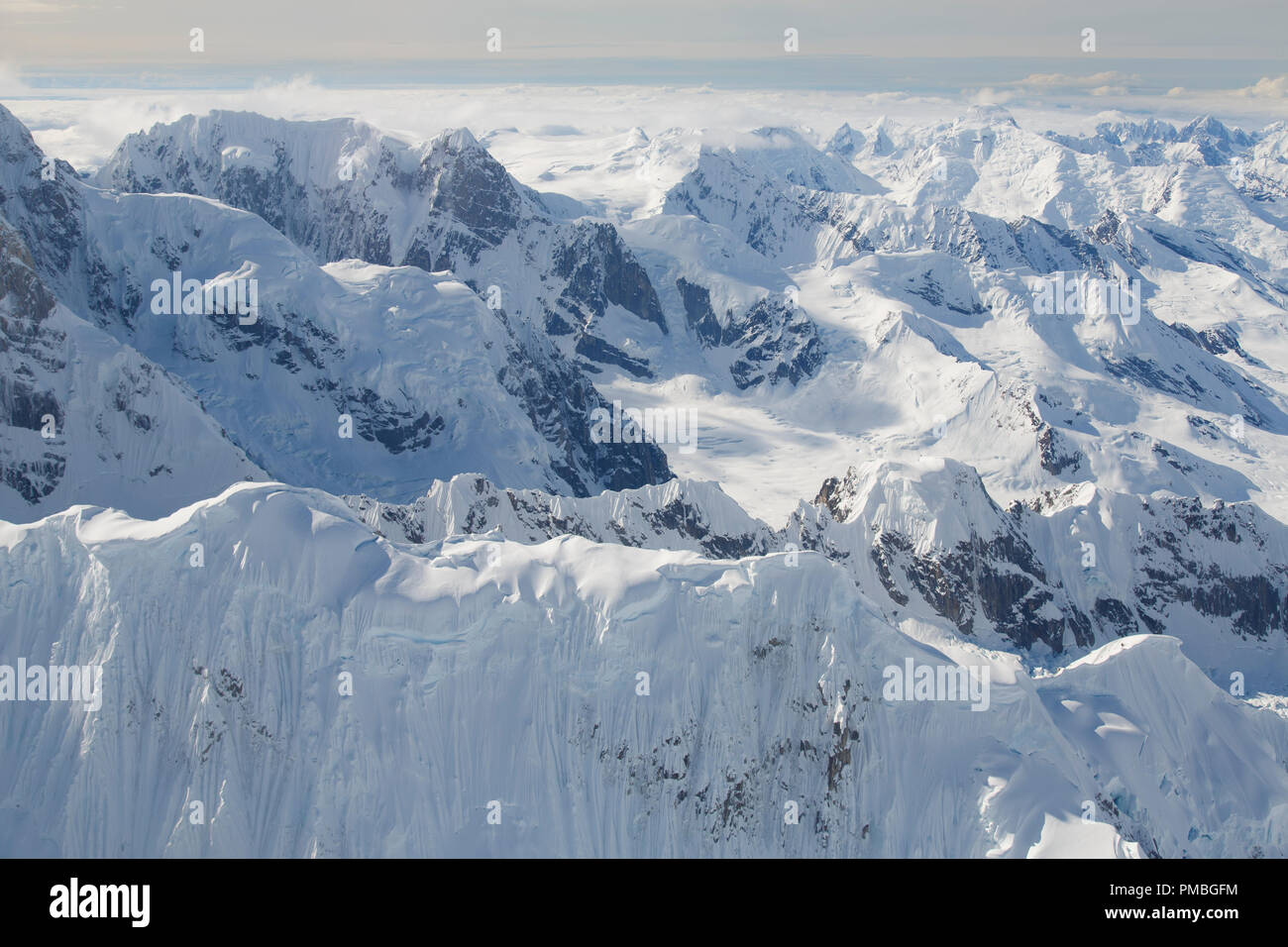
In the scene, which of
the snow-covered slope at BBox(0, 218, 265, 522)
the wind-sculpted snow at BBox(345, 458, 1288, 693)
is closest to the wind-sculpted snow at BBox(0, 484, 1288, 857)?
the wind-sculpted snow at BBox(345, 458, 1288, 693)

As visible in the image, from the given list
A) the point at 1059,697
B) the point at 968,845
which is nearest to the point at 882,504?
the point at 1059,697

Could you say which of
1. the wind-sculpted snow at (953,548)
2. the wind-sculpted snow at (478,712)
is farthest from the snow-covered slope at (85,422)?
the wind-sculpted snow at (478,712)

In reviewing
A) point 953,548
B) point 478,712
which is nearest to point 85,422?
point 478,712

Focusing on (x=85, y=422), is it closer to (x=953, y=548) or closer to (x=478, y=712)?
(x=478, y=712)

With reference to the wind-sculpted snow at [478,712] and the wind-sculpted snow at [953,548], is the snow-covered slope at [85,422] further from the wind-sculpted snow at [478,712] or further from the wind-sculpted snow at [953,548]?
the wind-sculpted snow at [478,712]

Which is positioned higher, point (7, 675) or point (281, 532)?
point (281, 532)

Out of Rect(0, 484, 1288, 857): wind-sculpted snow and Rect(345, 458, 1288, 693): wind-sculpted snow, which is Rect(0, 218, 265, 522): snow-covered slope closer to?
Rect(345, 458, 1288, 693): wind-sculpted snow

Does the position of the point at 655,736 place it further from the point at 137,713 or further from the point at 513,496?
the point at 513,496
